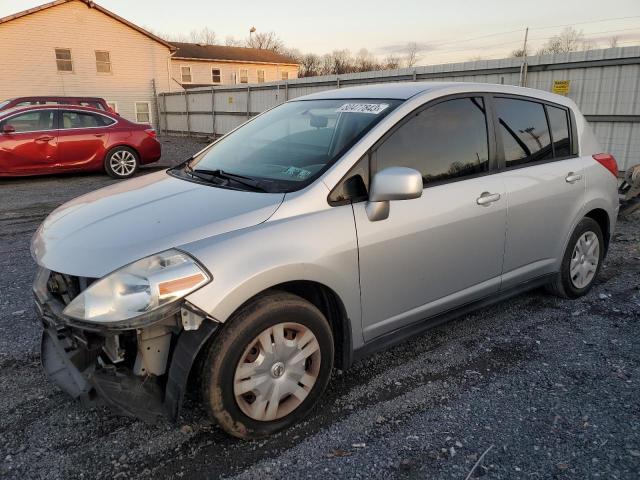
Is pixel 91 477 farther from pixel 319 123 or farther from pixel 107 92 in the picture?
pixel 107 92

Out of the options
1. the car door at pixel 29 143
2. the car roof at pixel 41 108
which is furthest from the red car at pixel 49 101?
the car door at pixel 29 143

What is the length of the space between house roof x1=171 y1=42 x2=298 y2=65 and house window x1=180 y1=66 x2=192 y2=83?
884mm

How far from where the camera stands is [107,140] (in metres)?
11.1

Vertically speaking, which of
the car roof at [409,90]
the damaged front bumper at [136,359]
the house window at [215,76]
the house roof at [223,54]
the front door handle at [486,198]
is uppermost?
the house roof at [223,54]

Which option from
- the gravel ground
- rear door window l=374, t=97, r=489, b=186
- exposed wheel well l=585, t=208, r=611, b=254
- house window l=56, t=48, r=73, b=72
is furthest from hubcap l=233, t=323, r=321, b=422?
house window l=56, t=48, r=73, b=72

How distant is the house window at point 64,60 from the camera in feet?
86.0

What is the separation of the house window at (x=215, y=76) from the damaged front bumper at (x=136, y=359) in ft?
130

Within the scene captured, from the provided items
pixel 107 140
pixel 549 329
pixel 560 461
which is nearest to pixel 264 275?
pixel 560 461

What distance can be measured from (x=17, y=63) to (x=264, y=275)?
28.8 metres

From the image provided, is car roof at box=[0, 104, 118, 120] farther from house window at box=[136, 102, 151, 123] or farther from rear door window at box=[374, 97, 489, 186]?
house window at box=[136, 102, 151, 123]

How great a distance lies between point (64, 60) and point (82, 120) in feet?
62.0

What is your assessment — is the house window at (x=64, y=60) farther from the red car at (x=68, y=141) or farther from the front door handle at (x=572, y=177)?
the front door handle at (x=572, y=177)

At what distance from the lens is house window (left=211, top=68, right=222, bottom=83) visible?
39.1 m

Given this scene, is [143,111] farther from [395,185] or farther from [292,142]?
[395,185]
